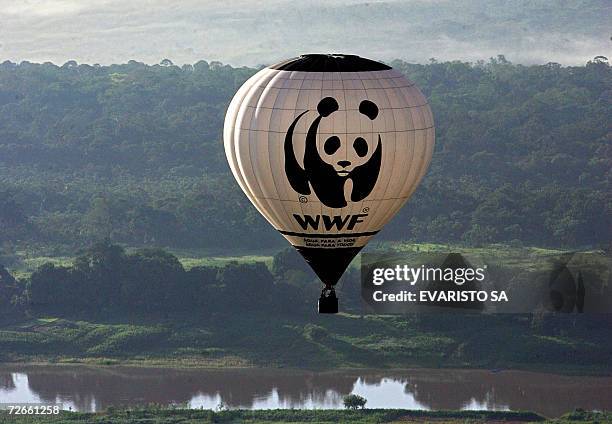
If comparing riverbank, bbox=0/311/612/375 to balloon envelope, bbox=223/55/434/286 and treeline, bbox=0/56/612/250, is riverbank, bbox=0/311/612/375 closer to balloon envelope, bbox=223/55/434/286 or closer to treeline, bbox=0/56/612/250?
treeline, bbox=0/56/612/250

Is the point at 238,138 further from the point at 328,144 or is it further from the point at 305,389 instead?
the point at 305,389

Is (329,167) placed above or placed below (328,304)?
above

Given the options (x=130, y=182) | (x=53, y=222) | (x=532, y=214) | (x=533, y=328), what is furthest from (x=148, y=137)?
(x=533, y=328)

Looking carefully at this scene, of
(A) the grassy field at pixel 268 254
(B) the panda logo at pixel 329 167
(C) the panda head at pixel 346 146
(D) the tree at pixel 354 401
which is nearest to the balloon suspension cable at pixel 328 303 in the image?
(B) the panda logo at pixel 329 167

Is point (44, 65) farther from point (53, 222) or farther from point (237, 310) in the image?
point (237, 310)

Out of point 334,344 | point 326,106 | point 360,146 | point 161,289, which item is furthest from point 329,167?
point 161,289

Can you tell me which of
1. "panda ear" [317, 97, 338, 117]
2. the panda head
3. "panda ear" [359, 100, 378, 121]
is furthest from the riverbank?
"panda ear" [317, 97, 338, 117]
